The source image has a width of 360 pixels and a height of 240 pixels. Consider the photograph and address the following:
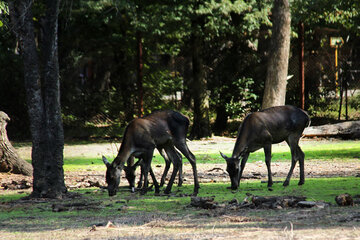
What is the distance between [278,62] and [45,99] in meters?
12.4

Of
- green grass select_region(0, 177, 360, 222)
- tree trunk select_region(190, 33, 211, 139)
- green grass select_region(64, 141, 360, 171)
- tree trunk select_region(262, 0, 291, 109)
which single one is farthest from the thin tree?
green grass select_region(0, 177, 360, 222)

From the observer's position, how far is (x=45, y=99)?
10164 millimetres

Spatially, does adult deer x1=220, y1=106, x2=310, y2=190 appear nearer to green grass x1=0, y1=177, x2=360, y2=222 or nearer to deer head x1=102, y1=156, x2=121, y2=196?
green grass x1=0, y1=177, x2=360, y2=222

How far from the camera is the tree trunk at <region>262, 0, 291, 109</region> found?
67.7 feet

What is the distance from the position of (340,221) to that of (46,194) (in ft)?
16.6

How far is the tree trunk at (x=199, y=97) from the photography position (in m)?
22.6

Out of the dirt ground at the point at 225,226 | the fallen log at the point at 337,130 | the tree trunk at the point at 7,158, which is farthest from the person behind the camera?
the fallen log at the point at 337,130

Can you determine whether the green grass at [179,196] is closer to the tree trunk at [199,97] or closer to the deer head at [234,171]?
the deer head at [234,171]

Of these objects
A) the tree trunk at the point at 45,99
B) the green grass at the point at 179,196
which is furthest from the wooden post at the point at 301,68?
the tree trunk at the point at 45,99

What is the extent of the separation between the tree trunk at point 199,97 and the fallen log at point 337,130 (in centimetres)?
382

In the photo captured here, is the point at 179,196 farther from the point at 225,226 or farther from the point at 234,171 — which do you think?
the point at 225,226

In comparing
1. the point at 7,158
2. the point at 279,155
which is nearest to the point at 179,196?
the point at 7,158

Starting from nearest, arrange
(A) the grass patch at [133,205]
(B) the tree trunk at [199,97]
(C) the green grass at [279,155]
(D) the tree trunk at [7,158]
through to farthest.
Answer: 1. (A) the grass patch at [133,205]
2. (D) the tree trunk at [7,158]
3. (C) the green grass at [279,155]
4. (B) the tree trunk at [199,97]

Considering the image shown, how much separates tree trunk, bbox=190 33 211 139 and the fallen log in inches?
151
